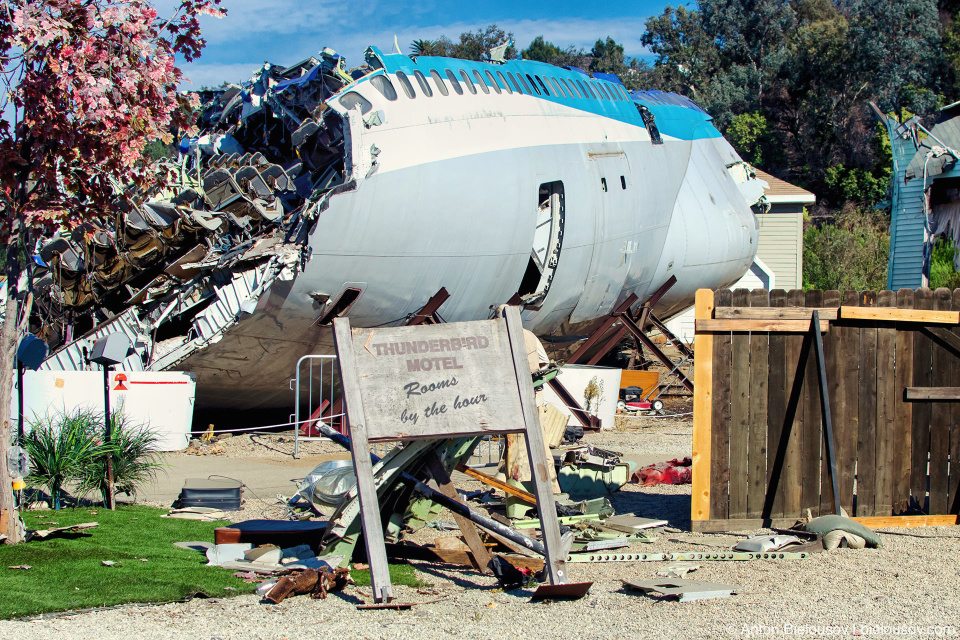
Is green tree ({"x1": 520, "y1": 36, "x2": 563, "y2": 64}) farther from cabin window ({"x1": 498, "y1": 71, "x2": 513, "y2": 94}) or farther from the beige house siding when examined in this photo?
A: cabin window ({"x1": 498, "y1": 71, "x2": 513, "y2": 94})

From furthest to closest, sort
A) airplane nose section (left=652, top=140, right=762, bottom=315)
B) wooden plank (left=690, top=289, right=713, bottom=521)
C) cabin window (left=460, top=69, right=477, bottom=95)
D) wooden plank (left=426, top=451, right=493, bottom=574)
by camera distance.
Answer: airplane nose section (left=652, top=140, right=762, bottom=315)
cabin window (left=460, top=69, right=477, bottom=95)
wooden plank (left=690, top=289, right=713, bottom=521)
wooden plank (left=426, top=451, right=493, bottom=574)

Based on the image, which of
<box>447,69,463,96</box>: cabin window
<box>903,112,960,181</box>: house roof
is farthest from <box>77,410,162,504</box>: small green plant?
<box>903,112,960,181</box>: house roof

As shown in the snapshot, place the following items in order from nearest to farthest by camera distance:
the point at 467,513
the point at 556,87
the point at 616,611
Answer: the point at 616,611
the point at 467,513
the point at 556,87

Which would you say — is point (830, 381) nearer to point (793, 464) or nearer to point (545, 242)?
point (793, 464)

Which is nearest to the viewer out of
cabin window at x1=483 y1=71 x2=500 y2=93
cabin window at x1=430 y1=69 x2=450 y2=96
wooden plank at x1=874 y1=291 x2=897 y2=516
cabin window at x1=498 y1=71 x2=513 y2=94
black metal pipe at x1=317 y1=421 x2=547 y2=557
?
black metal pipe at x1=317 y1=421 x2=547 y2=557

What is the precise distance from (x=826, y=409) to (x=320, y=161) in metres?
11.8

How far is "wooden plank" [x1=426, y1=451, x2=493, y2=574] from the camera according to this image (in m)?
6.50

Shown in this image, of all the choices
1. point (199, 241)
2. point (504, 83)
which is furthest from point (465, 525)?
point (504, 83)

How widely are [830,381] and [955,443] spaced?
1326 mm

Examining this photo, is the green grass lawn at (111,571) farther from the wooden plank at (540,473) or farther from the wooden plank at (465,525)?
the wooden plank at (540,473)

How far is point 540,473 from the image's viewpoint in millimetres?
5871

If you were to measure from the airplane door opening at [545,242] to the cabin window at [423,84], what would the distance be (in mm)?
2768

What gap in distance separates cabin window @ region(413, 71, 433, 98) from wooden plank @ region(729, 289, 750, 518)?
26.4 ft

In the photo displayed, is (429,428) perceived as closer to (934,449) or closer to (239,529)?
(239,529)
